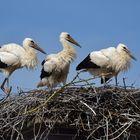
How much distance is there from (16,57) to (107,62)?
5.41 ft

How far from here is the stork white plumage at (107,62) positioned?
38.6ft

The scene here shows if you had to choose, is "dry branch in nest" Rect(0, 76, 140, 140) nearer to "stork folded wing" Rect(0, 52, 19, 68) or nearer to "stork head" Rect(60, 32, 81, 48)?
"stork folded wing" Rect(0, 52, 19, 68)

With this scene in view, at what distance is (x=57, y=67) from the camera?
11.8 m

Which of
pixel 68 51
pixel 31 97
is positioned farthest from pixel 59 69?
pixel 31 97

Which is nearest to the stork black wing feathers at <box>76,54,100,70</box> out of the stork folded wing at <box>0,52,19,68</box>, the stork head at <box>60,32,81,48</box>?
the stork head at <box>60,32,81,48</box>

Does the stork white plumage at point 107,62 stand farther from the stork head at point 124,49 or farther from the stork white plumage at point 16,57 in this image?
the stork white plumage at point 16,57

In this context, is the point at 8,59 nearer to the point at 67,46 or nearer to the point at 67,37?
the point at 67,46

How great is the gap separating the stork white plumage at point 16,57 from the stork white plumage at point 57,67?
28cm

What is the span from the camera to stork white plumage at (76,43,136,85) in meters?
11.8

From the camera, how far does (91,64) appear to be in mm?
11867

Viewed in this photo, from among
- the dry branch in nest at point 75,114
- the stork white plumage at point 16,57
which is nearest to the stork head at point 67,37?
the stork white plumage at point 16,57

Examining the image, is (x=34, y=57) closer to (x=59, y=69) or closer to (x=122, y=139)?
(x=59, y=69)

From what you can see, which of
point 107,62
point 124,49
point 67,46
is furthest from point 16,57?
point 124,49

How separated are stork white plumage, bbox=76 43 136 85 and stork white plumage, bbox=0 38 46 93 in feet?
2.93
